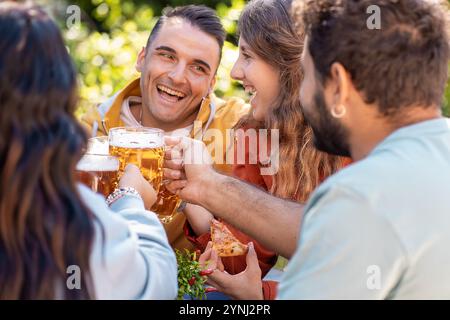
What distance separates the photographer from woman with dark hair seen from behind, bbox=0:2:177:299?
1.93 meters

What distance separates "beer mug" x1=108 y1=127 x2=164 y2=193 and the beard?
715 mm

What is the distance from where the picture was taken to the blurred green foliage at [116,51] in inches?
231

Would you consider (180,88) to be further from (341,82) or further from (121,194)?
(341,82)

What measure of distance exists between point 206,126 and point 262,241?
45.9 inches

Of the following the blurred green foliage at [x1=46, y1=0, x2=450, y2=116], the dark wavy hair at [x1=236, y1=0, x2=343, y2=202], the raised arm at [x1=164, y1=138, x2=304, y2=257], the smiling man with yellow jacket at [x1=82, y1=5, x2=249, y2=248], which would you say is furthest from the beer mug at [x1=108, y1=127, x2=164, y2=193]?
the blurred green foliage at [x1=46, y1=0, x2=450, y2=116]

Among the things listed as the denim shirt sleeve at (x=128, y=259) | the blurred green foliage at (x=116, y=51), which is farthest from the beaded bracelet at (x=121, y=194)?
the blurred green foliage at (x=116, y=51)

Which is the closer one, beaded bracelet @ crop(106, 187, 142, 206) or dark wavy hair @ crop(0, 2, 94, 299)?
dark wavy hair @ crop(0, 2, 94, 299)

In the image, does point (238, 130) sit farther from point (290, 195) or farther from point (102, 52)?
point (102, 52)

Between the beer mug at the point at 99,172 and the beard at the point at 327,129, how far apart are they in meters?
0.78

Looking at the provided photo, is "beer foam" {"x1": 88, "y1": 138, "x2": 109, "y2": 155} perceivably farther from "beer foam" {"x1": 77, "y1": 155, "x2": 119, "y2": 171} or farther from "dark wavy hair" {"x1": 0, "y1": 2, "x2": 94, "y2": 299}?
"dark wavy hair" {"x1": 0, "y1": 2, "x2": 94, "y2": 299}

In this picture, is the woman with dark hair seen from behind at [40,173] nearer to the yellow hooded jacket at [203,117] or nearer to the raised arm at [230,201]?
the raised arm at [230,201]

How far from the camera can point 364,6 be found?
245cm
